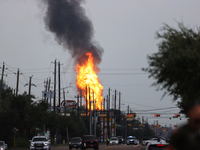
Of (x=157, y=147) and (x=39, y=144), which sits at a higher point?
(x=157, y=147)

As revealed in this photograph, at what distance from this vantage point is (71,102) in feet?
333

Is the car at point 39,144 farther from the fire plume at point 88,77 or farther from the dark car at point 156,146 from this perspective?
the fire plume at point 88,77

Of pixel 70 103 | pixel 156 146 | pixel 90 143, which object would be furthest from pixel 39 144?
pixel 70 103

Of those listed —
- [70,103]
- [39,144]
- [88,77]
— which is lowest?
[39,144]

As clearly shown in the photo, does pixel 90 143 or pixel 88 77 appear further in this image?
pixel 88 77

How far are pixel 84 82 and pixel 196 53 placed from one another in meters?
81.3

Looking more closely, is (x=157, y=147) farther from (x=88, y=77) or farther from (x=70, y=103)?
(x=70, y=103)

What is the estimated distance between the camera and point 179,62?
1197 cm

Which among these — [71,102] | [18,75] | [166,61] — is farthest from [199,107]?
[71,102]

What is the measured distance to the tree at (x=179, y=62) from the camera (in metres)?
12.0

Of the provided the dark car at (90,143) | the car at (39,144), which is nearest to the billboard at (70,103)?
the dark car at (90,143)

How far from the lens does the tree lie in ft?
39.2

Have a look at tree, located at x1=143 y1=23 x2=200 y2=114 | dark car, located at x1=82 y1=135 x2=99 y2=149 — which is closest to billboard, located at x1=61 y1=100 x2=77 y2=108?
dark car, located at x1=82 y1=135 x2=99 y2=149

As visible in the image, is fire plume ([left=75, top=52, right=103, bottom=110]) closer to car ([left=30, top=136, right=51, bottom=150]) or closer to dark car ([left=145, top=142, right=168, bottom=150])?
car ([left=30, top=136, right=51, bottom=150])
